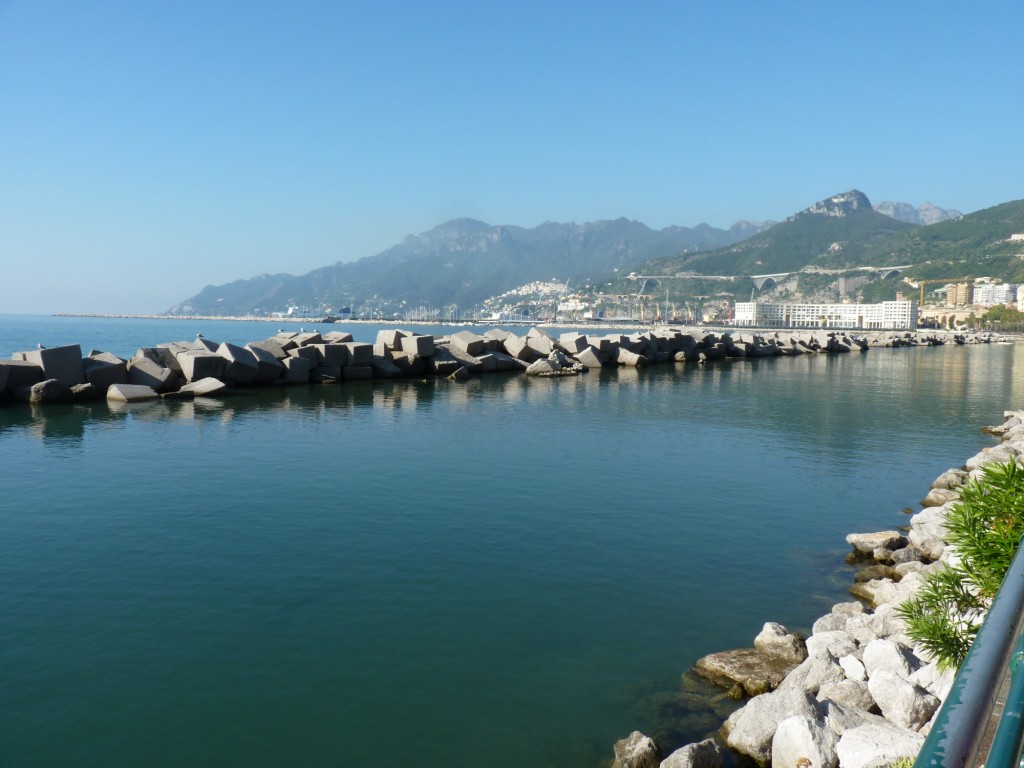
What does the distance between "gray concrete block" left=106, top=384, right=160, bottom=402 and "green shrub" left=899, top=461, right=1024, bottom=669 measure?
2087 cm

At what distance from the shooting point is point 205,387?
890 inches

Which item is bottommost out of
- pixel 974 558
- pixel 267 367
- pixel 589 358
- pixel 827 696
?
pixel 827 696

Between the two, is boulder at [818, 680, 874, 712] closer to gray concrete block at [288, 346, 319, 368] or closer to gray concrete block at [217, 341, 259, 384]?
gray concrete block at [217, 341, 259, 384]

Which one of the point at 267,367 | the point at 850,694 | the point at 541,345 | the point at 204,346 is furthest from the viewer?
the point at 541,345

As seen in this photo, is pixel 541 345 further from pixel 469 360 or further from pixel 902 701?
pixel 902 701

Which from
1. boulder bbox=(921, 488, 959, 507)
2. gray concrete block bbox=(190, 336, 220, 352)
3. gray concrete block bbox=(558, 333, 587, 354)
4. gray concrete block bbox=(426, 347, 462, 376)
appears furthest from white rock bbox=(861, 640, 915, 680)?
gray concrete block bbox=(558, 333, 587, 354)

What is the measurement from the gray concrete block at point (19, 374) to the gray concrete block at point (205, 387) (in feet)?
12.2

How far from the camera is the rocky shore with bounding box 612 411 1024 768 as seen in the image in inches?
183

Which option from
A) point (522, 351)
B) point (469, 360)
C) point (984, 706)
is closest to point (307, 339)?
point (469, 360)

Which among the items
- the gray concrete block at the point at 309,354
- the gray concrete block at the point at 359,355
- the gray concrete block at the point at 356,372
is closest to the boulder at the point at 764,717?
the gray concrete block at the point at 309,354

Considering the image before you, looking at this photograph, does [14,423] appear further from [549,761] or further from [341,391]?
[549,761]

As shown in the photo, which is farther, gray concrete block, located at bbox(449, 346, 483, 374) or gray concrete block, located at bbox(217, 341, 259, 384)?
gray concrete block, located at bbox(449, 346, 483, 374)

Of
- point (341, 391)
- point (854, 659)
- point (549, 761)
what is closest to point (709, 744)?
point (549, 761)

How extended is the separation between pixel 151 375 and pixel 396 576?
17.6 m
